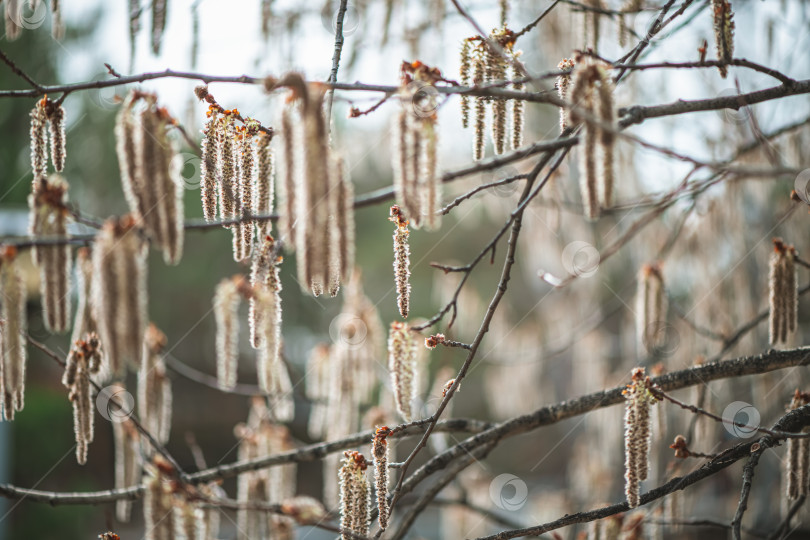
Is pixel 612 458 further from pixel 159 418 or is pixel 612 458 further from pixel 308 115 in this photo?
pixel 308 115

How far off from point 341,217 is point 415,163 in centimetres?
12

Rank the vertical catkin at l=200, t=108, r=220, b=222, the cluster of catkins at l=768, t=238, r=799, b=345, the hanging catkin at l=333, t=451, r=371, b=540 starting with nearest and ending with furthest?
the vertical catkin at l=200, t=108, r=220, b=222 < the hanging catkin at l=333, t=451, r=371, b=540 < the cluster of catkins at l=768, t=238, r=799, b=345

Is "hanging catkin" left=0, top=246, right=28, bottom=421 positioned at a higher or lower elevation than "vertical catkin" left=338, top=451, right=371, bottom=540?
higher

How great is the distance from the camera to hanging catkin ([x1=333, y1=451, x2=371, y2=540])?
123 centimetres

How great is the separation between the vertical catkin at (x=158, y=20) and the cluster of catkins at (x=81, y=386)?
615mm

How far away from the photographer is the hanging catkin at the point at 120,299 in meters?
0.75

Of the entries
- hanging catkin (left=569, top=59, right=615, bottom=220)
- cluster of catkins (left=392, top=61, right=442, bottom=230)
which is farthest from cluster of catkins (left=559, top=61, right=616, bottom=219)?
cluster of catkins (left=392, top=61, right=442, bottom=230)

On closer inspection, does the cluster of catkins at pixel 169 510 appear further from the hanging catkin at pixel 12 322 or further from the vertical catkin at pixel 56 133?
the vertical catkin at pixel 56 133

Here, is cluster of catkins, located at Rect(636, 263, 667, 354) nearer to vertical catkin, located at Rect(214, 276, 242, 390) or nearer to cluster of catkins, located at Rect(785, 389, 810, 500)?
cluster of catkins, located at Rect(785, 389, 810, 500)

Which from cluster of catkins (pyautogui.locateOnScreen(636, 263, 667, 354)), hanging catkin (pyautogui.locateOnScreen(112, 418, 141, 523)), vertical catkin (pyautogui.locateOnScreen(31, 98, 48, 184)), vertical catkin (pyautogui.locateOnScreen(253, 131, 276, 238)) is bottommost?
hanging catkin (pyautogui.locateOnScreen(112, 418, 141, 523))

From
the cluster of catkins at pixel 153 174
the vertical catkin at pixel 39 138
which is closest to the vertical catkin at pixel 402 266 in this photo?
the cluster of catkins at pixel 153 174

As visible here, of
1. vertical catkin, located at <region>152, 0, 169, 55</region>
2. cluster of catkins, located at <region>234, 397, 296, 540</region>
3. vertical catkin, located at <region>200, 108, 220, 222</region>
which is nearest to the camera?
vertical catkin, located at <region>200, 108, 220, 222</region>

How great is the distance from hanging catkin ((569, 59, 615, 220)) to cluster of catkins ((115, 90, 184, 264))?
0.56 meters

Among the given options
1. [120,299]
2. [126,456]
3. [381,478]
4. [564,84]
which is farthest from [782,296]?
[126,456]
